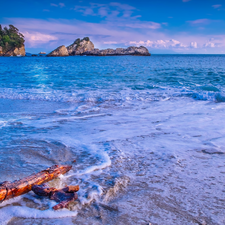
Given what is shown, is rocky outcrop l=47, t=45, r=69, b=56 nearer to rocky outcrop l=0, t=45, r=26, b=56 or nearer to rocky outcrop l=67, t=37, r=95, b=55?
rocky outcrop l=67, t=37, r=95, b=55

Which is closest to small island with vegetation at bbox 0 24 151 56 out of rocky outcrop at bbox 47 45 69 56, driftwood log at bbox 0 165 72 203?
rocky outcrop at bbox 47 45 69 56

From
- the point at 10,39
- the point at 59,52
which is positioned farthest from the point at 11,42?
the point at 59,52

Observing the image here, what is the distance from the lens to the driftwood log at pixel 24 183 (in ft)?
5.92

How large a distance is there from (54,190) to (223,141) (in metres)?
3.02

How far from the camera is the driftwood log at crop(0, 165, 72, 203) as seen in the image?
180 cm

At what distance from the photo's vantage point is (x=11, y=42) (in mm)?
81875

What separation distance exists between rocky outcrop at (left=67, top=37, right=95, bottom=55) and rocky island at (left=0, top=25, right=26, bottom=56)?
28.2 metres

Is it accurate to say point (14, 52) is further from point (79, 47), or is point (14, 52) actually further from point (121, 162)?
point (121, 162)

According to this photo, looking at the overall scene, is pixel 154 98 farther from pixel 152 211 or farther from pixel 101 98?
pixel 152 211

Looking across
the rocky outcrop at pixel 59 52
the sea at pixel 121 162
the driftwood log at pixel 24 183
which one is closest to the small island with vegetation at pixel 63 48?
the rocky outcrop at pixel 59 52

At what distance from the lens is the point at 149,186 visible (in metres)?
2.21

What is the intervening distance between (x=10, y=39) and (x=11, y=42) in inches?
113

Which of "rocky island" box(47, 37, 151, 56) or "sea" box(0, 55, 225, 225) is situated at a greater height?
"rocky island" box(47, 37, 151, 56)

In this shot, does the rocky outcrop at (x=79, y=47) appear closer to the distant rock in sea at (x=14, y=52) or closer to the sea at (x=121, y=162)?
the distant rock in sea at (x=14, y=52)
